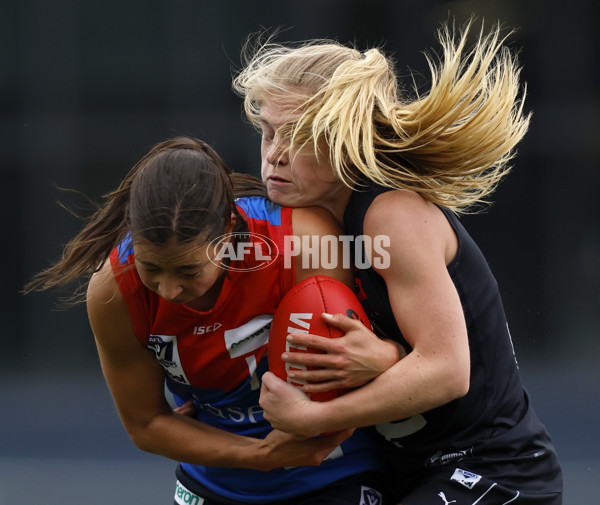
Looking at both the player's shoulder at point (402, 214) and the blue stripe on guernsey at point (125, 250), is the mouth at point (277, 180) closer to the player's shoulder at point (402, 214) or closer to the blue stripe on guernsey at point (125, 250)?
the player's shoulder at point (402, 214)

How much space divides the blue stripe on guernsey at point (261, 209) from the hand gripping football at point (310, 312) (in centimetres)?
16

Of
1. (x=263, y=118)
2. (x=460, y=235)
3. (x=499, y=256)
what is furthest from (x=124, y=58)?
(x=460, y=235)

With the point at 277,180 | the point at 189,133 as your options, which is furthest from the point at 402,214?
the point at 189,133

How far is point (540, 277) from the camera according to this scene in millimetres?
4559

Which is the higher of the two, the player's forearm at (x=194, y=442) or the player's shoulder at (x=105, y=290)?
the player's shoulder at (x=105, y=290)

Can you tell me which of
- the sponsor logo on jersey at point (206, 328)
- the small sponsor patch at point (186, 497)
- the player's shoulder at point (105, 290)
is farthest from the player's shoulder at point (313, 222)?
the small sponsor patch at point (186, 497)

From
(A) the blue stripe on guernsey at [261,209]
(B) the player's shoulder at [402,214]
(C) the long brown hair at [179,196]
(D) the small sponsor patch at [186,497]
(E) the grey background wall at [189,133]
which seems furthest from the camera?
(E) the grey background wall at [189,133]

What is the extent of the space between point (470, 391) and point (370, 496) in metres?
0.35

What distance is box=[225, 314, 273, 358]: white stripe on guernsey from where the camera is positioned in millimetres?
2068

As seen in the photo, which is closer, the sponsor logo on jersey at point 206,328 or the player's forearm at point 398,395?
the player's forearm at point 398,395

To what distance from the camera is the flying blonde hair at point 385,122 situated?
2.01m

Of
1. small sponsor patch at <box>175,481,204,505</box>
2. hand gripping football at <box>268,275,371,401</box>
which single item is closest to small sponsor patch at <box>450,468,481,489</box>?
hand gripping football at <box>268,275,371,401</box>

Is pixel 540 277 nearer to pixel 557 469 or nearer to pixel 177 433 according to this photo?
pixel 557 469

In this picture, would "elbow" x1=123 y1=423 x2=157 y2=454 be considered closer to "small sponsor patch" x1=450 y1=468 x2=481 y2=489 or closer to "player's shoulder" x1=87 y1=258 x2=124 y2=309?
"player's shoulder" x1=87 y1=258 x2=124 y2=309
